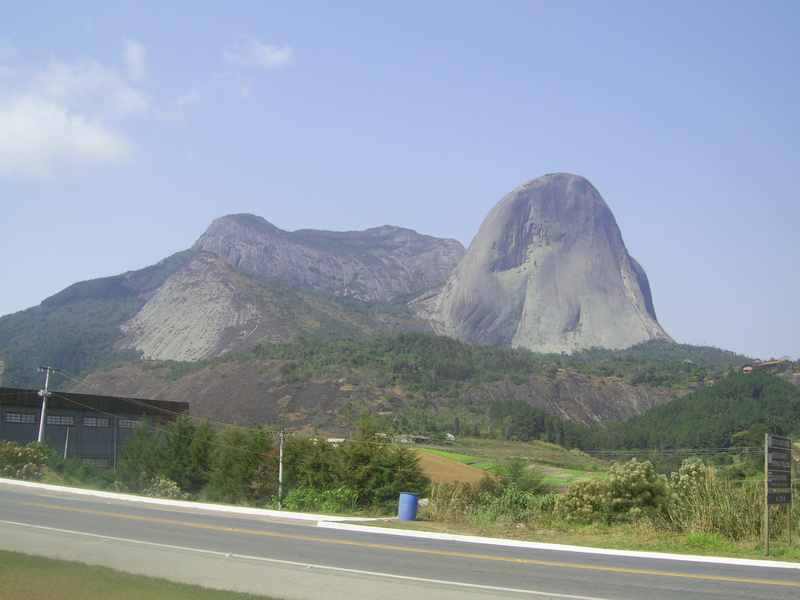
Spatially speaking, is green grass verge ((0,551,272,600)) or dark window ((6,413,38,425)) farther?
dark window ((6,413,38,425))

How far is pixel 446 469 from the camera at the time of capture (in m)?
72.6

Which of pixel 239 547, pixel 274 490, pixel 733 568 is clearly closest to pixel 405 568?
pixel 239 547

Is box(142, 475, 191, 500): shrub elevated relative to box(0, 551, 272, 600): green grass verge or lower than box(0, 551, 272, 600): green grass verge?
lower

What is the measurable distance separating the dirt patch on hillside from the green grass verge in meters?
54.1

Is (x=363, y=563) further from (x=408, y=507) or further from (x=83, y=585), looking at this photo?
(x=408, y=507)

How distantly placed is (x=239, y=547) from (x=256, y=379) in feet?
382

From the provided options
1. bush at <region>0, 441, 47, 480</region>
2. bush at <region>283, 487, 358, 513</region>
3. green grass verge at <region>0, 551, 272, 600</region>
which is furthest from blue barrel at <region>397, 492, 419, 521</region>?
bush at <region>0, 441, 47, 480</region>

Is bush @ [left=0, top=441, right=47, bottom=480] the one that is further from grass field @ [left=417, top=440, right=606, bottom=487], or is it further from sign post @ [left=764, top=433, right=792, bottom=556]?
grass field @ [left=417, top=440, right=606, bottom=487]

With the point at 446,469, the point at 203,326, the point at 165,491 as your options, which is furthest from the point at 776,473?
the point at 203,326

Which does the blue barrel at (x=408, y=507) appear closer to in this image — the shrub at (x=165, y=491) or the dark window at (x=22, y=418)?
the shrub at (x=165, y=491)

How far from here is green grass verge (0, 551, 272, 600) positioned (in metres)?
9.94

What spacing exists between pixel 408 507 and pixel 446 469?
5253 cm

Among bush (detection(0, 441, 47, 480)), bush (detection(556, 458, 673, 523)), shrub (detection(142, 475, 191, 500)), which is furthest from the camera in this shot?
shrub (detection(142, 475, 191, 500))

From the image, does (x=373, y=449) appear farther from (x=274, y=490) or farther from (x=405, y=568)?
(x=405, y=568)
